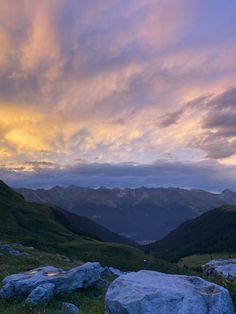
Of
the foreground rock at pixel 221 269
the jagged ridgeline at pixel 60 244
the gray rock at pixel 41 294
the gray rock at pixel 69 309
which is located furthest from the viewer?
the jagged ridgeline at pixel 60 244

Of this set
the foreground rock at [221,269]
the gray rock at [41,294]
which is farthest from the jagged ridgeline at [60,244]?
the foreground rock at [221,269]

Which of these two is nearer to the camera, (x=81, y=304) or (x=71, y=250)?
(x=81, y=304)

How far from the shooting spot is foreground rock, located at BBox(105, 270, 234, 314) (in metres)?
14.6

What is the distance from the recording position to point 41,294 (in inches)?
947

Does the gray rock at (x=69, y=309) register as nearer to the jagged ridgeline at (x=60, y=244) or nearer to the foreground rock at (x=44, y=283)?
the foreground rock at (x=44, y=283)

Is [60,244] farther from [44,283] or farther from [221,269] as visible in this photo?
[221,269]

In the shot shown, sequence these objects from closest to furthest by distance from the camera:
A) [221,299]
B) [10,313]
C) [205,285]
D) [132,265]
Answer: [221,299] < [205,285] < [10,313] < [132,265]

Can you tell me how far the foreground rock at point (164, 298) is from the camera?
14562mm

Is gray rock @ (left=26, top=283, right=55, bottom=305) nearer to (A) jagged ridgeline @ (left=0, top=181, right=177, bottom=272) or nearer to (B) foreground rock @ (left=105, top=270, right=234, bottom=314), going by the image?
(B) foreground rock @ (left=105, top=270, right=234, bottom=314)

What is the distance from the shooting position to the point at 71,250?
10456 cm

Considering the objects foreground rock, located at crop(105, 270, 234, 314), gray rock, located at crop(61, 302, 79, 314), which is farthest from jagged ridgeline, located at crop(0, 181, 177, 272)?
foreground rock, located at crop(105, 270, 234, 314)

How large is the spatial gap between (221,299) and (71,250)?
9233 centimetres

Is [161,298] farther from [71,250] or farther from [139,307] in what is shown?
[71,250]

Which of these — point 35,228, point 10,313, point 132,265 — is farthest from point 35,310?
point 35,228
